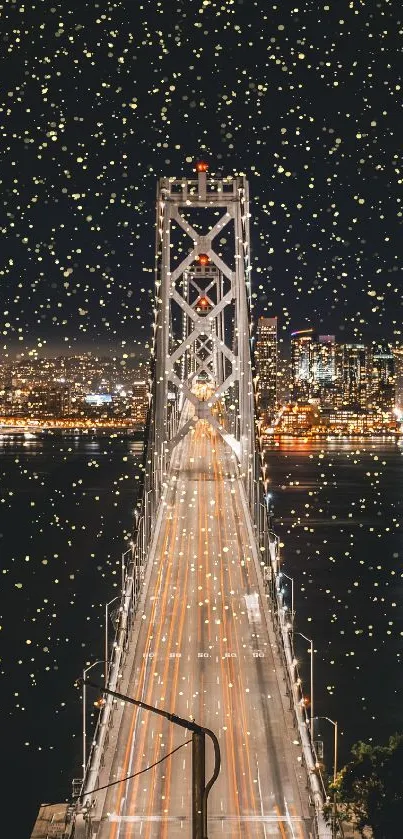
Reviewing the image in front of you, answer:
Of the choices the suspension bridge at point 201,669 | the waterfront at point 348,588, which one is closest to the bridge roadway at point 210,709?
the suspension bridge at point 201,669

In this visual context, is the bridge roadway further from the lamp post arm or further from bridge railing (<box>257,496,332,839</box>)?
the lamp post arm

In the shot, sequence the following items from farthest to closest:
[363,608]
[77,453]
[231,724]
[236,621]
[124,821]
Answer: [77,453], [363,608], [236,621], [231,724], [124,821]

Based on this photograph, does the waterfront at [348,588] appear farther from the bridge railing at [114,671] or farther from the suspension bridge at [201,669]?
the bridge railing at [114,671]

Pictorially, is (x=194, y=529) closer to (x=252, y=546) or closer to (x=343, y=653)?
(x=252, y=546)

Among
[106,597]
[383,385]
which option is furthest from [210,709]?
[383,385]

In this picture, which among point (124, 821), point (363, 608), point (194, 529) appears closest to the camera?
point (124, 821)

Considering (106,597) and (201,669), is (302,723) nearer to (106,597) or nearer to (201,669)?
(201,669)

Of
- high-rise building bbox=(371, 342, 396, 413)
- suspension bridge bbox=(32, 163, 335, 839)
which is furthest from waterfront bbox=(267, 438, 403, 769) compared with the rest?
high-rise building bbox=(371, 342, 396, 413)

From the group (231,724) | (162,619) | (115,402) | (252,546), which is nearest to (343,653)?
(252,546)
